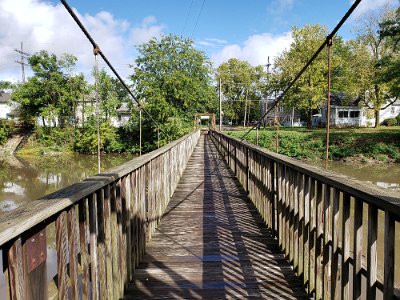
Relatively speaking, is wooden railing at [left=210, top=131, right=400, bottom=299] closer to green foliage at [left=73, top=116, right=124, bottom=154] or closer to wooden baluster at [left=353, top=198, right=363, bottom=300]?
wooden baluster at [left=353, top=198, right=363, bottom=300]

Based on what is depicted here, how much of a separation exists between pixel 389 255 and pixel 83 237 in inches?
52.7

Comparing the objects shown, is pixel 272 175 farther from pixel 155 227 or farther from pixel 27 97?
pixel 27 97

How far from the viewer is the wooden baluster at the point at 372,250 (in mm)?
1454

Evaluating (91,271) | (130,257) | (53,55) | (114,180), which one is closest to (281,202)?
(130,257)

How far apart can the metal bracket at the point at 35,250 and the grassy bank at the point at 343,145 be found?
2536 cm

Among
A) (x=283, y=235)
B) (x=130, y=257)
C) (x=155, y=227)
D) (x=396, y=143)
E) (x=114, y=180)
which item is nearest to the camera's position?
(x=114, y=180)

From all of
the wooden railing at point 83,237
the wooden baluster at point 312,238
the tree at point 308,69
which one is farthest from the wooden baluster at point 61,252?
the tree at point 308,69

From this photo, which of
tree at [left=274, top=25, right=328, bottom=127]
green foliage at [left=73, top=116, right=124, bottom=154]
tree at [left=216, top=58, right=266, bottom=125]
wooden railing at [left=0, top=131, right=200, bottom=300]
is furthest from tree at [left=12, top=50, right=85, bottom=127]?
wooden railing at [left=0, top=131, right=200, bottom=300]

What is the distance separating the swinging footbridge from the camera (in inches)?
50.6

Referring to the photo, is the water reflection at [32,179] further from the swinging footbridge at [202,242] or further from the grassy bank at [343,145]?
the grassy bank at [343,145]

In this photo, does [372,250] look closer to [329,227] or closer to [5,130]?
[329,227]

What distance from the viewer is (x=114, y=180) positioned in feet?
6.81

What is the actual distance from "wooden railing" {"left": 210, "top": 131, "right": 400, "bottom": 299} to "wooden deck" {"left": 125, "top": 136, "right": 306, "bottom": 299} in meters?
0.18

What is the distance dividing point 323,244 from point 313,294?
1.38 ft
